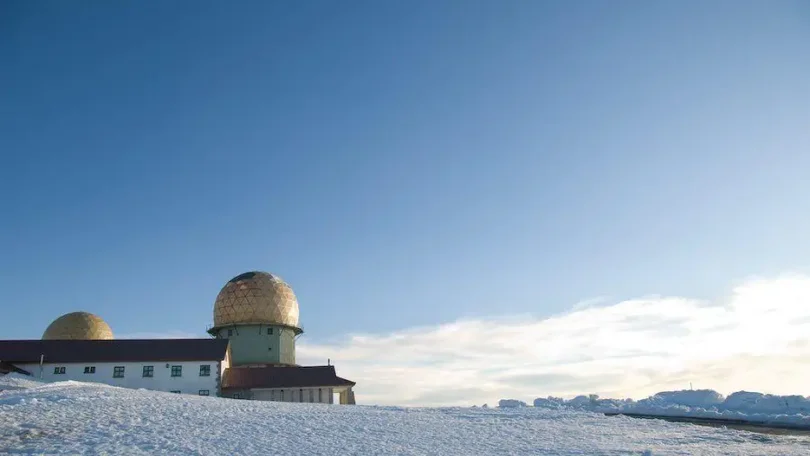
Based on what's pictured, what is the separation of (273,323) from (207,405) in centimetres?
2845

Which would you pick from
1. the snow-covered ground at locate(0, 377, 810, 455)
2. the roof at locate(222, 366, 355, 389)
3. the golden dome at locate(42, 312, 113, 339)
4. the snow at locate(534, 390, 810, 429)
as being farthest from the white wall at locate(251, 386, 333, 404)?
the snow-covered ground at locate(0, 377, 810, 455)

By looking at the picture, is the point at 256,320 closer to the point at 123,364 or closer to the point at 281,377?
the point at 281,377

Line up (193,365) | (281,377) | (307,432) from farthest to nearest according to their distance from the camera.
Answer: (281,377)
(193,365)
(307,432)

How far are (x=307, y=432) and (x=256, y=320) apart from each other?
34.5 metres

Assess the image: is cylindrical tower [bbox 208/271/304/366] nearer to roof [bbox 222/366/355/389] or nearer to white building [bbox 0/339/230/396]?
roof [bbox 222/366/355/389]

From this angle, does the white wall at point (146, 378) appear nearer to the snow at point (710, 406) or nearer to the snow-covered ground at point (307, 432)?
the snow-covered ground at point (307, 432)

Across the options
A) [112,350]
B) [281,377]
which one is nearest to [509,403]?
[281,377]

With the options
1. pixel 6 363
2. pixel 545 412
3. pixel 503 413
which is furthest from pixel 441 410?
pixel 6 363

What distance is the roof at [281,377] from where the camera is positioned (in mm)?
44375

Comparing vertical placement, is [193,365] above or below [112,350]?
below

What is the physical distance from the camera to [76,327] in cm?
5284

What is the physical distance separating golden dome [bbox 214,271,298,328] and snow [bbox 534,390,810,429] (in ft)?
80.3

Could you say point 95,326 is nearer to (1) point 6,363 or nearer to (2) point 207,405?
(1) point 6,363

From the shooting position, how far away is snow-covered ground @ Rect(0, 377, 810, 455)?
16203mm
